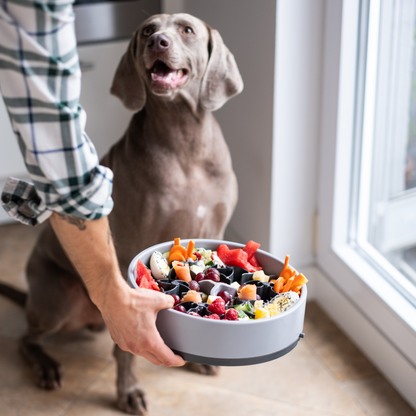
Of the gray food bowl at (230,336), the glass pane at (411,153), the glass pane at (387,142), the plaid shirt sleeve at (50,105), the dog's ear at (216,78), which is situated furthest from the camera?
the glass pane at (411,153)

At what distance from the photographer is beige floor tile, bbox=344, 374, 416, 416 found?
1.52 m

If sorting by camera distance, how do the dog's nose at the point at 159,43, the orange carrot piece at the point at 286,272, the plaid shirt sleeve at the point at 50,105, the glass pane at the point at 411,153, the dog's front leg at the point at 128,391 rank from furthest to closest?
1. the glass pane at the point at 411,153
2. the dog's front leg at the point at 128,391
3. the dog's nose at the point at 159,43
4. the orange carrot piece at the point at 286,272
5. the plaid shirt sleeve at the point at 50,105

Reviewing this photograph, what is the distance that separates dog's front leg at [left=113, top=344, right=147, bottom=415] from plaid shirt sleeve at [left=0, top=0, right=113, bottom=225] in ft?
2.50

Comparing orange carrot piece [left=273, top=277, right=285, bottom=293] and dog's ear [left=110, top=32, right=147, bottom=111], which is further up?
dog's ear [left=110, top=32, right=147, bottom=111]

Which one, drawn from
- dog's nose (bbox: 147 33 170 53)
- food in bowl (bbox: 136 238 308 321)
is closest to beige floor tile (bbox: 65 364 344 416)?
food in bowl (bbox: 136 238 308 321)

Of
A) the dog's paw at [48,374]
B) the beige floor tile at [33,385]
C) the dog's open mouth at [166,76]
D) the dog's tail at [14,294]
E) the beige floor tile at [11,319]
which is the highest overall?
the dog's open mouth at [166,76]

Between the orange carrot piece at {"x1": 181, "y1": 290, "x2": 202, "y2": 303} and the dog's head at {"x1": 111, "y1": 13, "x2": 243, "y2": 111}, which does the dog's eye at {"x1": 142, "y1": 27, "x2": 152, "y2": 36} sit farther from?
the orange carrot piece at {"x1": 181, "y1": 290, "x2": 202, "y2": 303}

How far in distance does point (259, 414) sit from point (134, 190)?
2.47 ft

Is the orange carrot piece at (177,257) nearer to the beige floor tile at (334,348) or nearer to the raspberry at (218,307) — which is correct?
the raspberry at (218,307)

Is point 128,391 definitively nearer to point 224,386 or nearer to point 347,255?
point 224,386

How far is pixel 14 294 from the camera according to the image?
1.92 m

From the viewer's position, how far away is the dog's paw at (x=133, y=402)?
59.8 inches

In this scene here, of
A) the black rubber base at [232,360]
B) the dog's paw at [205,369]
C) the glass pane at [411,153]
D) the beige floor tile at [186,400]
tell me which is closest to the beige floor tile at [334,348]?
the beige floor tile at [186,400]

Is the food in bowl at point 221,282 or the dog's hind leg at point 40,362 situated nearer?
the food in bowl at point 221,282
